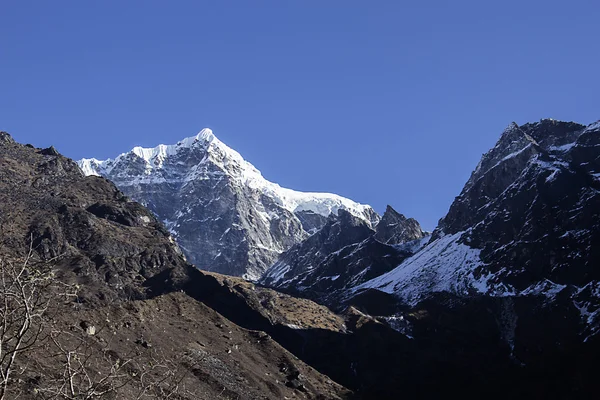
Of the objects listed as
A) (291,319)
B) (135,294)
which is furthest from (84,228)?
(291,319)

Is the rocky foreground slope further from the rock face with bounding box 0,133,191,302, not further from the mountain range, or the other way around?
the mountain range

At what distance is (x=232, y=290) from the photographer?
167625 millimetres

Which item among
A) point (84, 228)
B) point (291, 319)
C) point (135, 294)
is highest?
point (291, 319)

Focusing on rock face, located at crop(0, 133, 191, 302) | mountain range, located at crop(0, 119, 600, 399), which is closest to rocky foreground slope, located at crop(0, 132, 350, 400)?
rock face, located at crop(0, 133, 191, 302)

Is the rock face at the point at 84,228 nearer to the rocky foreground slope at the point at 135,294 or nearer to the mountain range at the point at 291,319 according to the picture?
the rocky foreground slope at the point at 135,294

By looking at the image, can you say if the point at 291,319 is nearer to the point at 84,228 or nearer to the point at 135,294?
the point at 84,228

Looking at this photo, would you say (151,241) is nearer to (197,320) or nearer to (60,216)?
(60,216)

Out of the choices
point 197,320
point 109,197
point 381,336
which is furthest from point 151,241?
point 381,336

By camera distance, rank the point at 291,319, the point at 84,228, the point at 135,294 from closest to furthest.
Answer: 1. the point at 135,294
2. the point at 84,228
3. the point at 291,319

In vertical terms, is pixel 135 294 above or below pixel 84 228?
below

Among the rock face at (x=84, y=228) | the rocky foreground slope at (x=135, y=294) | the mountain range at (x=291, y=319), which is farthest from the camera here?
the rock face at (x=84, y=228)

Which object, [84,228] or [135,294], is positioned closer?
[135,294]

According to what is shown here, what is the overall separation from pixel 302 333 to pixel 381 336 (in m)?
23.1

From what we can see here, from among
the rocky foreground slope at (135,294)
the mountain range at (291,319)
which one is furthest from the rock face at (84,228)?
the mountain range at (291,319)
